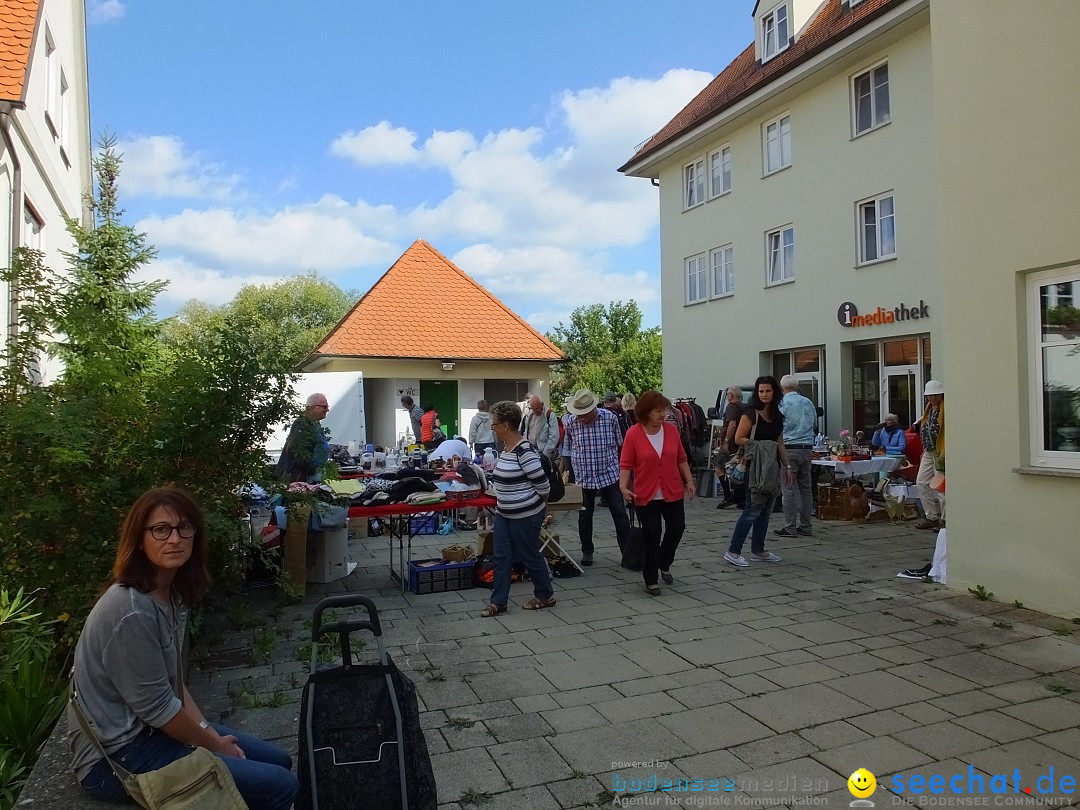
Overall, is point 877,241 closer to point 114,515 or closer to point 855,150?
point 855,150

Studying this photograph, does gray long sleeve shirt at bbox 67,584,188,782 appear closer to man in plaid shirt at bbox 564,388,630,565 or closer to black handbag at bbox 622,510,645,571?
black handbag at bbox 622,510,645,571

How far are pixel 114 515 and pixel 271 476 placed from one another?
44.5 inches

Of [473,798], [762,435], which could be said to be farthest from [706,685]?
[762,435]

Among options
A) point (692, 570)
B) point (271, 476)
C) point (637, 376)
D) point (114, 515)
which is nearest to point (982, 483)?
point (692, 570)

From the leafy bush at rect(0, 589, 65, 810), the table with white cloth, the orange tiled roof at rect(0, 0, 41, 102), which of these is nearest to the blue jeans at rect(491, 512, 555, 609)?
the leafy bush at rect(0, 589, 65, 810)

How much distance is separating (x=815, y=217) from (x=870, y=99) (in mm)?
2584

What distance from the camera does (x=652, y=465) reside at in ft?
23.1

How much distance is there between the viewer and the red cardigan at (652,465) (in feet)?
23.1

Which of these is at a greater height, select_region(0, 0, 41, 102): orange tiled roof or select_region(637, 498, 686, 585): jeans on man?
select_region(0, 0, 41, 102): orange tiled roof

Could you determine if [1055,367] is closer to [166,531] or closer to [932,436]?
[932,436]

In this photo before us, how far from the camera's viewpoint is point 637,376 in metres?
43.1

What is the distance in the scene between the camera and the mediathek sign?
601 inches

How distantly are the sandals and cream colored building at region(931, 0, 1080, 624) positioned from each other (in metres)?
3.43

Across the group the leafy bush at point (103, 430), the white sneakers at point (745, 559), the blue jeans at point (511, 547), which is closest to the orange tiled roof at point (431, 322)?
the white sneakers at point (745, 559)
